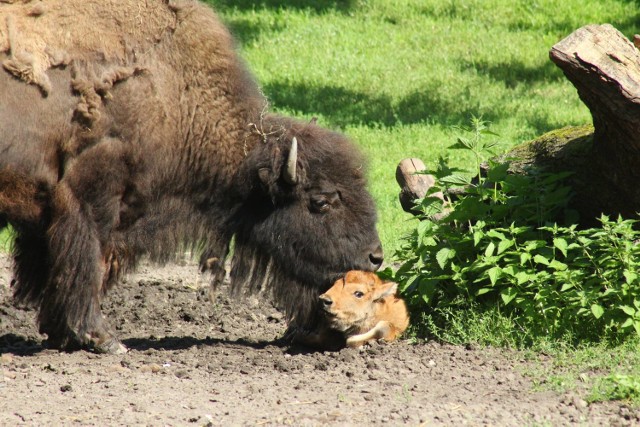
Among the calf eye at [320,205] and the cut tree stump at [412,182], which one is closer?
the calf eye at [320,205]

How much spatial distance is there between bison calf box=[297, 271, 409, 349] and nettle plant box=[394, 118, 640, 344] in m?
0.17

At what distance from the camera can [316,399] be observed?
480 cm

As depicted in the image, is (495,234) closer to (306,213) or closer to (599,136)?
(599,136)

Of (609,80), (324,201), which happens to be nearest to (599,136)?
(609,80)

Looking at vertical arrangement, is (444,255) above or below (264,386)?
above

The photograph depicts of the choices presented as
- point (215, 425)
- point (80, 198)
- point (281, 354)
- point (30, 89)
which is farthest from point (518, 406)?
point (30, 89)

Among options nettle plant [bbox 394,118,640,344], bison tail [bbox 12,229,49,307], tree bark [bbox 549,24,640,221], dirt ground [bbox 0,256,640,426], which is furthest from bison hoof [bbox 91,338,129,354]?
tree bark [bbox 549,24,640,221]

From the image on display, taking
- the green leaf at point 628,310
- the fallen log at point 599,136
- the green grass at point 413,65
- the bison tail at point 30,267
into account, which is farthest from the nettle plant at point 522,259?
the green grass at point 413,65

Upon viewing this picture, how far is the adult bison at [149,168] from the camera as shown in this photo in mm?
5777

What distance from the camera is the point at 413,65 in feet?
45.4

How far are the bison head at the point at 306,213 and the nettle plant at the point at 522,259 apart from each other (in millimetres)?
401

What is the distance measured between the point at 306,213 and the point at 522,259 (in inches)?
57.1

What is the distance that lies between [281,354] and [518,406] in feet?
6.14

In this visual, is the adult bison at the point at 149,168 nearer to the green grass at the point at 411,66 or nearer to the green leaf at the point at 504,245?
the green leaf at the point at 504,245
